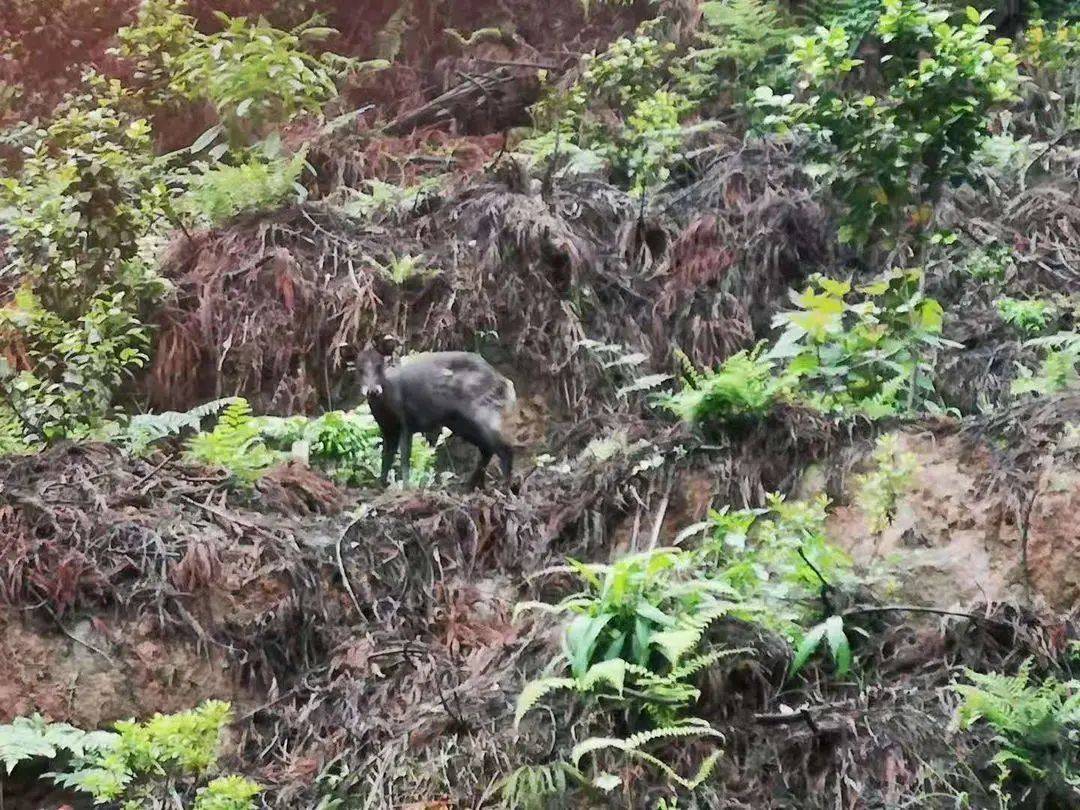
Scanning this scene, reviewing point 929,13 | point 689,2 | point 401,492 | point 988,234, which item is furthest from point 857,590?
point 689,2

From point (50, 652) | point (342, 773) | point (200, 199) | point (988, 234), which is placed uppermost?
point (200, 199)

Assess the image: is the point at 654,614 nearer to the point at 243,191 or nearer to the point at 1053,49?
the point at 243,191

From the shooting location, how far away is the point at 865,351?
6551 mm

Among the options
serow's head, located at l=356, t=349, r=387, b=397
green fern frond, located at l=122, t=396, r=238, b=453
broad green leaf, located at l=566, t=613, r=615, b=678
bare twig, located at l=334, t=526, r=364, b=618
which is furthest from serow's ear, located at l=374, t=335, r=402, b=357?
broad green leaf, located at l=566, t=613, r=615, b=678

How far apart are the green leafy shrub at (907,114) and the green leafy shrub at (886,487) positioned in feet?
9.10

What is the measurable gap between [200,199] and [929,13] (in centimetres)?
581

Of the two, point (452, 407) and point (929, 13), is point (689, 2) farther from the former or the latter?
point (452, 407)

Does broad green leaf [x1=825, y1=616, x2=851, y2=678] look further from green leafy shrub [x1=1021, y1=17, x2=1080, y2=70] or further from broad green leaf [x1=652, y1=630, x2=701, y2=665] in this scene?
A: green leafy shrub [x1=1021, y1=17, x2=1080, y2=70]

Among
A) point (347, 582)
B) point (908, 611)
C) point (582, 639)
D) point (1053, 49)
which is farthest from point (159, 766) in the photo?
point (1053, 49)

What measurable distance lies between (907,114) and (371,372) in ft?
13.1

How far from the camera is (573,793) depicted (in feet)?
14.9

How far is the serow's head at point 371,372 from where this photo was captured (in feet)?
24.6

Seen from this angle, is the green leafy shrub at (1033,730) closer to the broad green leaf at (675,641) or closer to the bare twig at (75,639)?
the broad green leaf at (675,641)

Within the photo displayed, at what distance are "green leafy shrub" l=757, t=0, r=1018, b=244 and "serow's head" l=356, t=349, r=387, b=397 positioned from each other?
3.30 meters
